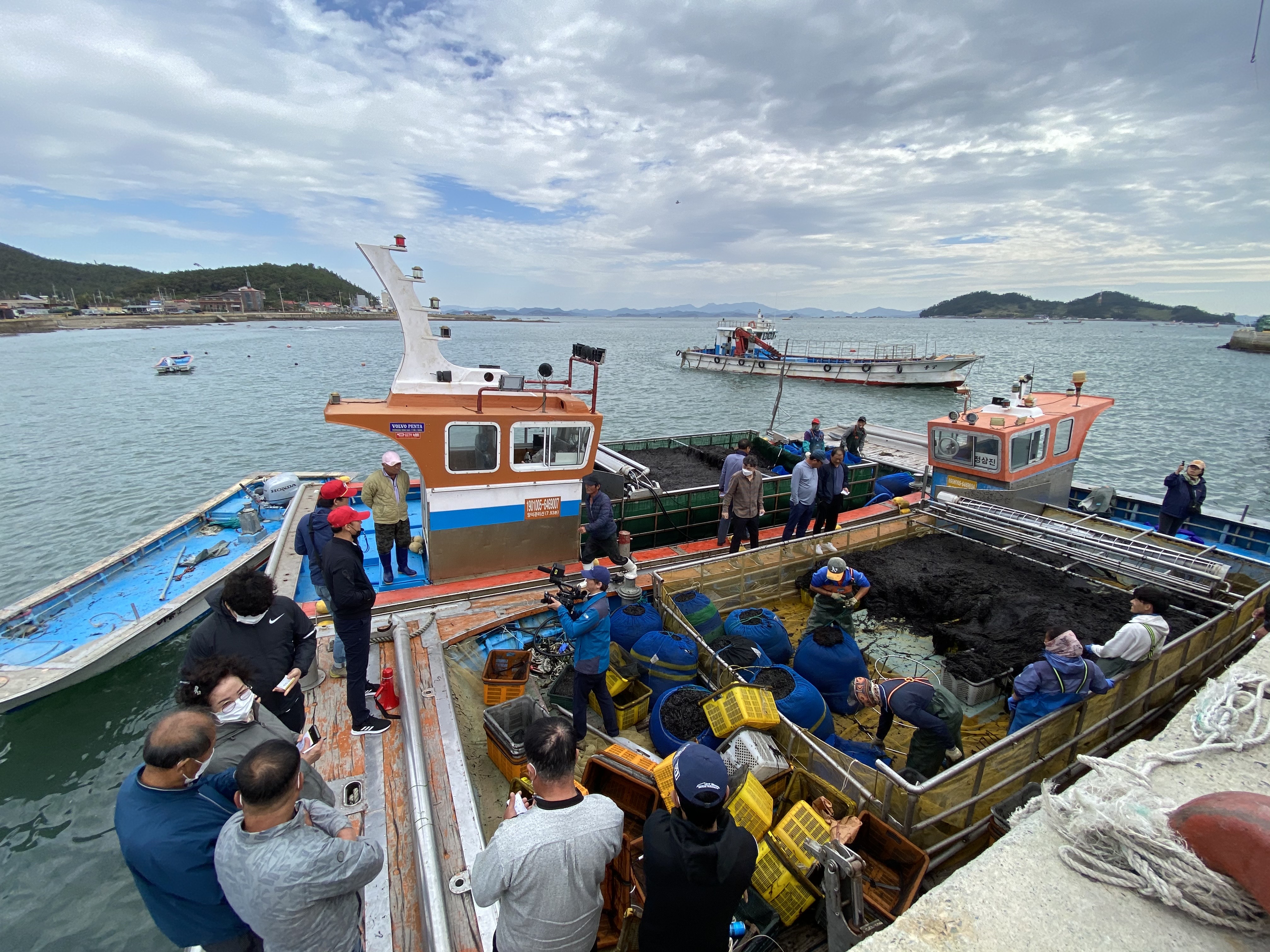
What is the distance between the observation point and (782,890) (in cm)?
332

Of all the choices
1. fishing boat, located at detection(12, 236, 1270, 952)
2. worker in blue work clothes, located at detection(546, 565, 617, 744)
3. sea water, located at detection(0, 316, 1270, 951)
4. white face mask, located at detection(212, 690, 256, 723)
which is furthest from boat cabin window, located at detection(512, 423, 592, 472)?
sea water, located at detection(0, 316, 1270, 951)

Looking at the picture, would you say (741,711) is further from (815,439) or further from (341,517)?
(815,439)

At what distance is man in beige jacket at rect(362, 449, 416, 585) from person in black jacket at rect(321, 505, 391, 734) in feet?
7.69

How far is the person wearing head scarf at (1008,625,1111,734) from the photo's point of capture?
4137 millimetres

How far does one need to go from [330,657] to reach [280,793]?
3784 millimetres

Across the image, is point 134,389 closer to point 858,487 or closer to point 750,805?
point 858,487

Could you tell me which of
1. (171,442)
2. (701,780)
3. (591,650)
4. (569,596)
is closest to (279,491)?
(569,596)

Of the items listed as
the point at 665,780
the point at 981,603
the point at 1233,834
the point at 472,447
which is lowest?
the point at 981,603

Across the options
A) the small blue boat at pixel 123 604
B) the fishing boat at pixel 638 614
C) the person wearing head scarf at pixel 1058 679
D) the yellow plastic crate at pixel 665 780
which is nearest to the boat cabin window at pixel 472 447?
the fishing boat at pixel 638 614

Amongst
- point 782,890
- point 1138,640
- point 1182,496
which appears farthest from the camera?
point 1182,496

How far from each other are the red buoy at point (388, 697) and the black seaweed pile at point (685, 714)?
2241mm

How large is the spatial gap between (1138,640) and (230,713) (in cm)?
620

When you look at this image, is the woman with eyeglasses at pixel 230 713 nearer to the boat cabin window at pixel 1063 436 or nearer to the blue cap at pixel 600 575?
the blue cap at pixel 600 575

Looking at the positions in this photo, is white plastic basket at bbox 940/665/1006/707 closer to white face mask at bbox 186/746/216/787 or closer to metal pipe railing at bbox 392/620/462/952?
metal pipe railing at bbox 392/620/462/952
